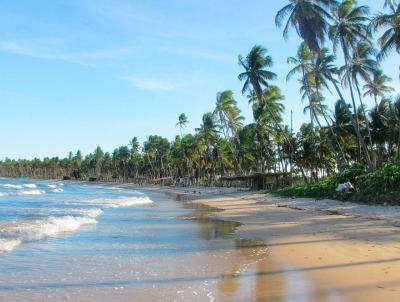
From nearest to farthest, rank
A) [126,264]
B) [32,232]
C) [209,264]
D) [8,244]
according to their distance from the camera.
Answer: [209,264] → [126,264] → [8,244] → [32,232]

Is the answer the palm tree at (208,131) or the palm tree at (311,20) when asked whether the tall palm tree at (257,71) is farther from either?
the palm tree at (208,131)

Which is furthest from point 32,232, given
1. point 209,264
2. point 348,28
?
point 348,28

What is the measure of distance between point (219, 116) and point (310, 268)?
184ft

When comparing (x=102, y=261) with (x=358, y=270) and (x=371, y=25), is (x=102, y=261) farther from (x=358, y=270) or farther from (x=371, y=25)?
(x=371, y=25)

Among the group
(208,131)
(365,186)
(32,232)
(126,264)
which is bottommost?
(126,264)

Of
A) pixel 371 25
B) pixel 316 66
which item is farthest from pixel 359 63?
pixel 371 25

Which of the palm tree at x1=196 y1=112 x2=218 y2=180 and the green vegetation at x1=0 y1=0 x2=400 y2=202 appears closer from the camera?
the green vegetation at x1=0 y1=0 x2=400 y2=202

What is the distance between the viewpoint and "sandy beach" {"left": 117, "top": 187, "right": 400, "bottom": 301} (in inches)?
266

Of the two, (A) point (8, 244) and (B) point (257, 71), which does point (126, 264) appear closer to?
(A) point (8, 244)

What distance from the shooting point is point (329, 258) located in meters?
9.48

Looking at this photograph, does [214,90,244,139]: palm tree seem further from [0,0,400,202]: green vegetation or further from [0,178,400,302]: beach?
[0,178,400,302]: beach

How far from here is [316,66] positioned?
3662 cm

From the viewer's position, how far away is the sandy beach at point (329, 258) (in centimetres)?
675

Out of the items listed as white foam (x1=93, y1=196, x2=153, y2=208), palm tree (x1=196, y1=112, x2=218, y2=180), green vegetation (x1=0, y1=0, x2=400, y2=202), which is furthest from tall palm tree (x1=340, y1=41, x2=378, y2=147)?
palm tree (x1=196, y1=112, x2=218, y2=180)
